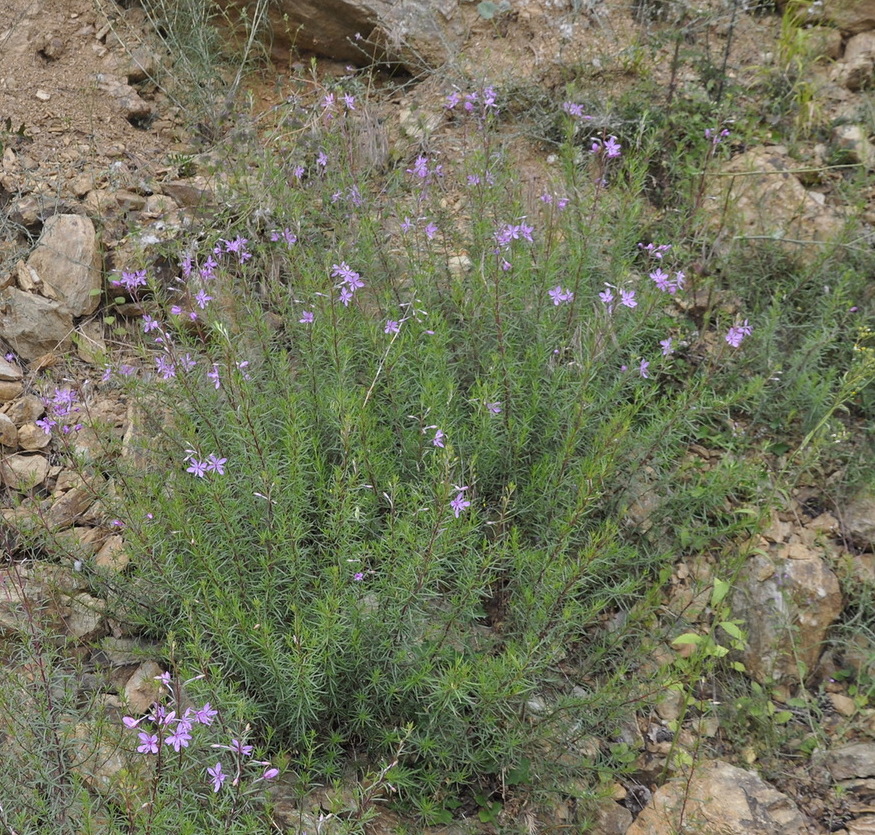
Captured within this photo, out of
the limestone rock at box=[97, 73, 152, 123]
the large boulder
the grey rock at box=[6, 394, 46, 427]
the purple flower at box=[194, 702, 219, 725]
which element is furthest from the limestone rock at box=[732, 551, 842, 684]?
the limestone rock at box=[97, 73, 152, 123]

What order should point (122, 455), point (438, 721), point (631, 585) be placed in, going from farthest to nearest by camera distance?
1. point (122, 455)
2. point (631, 585)
3. point (438, 721)

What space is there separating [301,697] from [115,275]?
2850 mm

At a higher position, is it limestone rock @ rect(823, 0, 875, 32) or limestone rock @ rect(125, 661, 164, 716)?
limestone rock @ rect(823, 0, 875, 32)

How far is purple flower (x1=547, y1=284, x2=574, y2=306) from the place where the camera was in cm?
387

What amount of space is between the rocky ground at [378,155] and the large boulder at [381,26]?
0.02 m

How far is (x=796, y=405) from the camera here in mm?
4336

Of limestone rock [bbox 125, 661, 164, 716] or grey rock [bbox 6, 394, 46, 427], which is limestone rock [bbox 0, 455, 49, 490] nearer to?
grey rock [bbox 6, 394, 46, 427]

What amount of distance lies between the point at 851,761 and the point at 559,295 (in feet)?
7.76

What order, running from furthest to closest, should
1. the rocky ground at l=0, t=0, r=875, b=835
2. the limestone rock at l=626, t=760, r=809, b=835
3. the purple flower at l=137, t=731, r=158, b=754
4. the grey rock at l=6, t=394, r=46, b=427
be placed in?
the grey rock at l=6, t=394, r=46, b=427 < the rocky ground at l=0, t=0, r=875, b=835 < the limestone rock at l=626, t=760, r=809, b=835 < the purple flower at l=137, t=731, r=158, b=754

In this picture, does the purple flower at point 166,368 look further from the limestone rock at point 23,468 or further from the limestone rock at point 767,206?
the limestone rock at point 767,206

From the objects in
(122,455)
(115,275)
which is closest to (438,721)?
(122,455)

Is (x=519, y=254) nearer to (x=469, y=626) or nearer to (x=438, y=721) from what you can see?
(x=469, y=626)

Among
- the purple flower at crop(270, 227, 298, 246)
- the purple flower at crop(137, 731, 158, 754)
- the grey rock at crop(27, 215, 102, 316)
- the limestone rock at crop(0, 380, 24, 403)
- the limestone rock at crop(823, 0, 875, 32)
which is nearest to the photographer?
the purple flower at crop(137, 731, 158, 754)

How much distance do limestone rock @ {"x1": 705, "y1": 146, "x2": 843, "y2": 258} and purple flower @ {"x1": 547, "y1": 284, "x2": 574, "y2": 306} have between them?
4.91 ft
